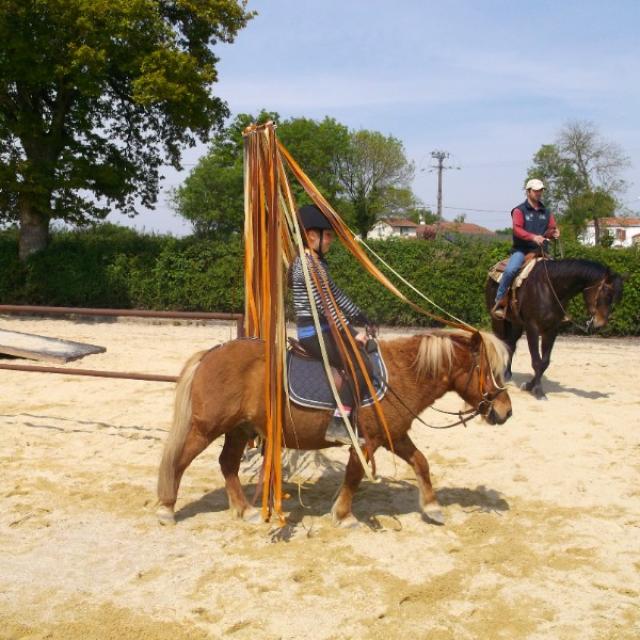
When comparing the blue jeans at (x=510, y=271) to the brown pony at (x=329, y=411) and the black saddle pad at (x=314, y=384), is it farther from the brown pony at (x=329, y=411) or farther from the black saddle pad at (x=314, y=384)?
the black saddle pad at (x=314, y=384)

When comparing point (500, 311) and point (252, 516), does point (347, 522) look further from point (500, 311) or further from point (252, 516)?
point (500, 311)

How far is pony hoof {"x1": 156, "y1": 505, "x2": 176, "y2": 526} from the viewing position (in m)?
4.32

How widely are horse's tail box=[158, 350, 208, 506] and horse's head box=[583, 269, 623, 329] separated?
5412mm

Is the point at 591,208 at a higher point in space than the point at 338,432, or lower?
higher

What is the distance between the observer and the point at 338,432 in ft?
13.8

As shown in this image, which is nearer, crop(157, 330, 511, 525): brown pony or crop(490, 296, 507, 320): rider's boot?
crop(157, 330, 511, 525): brown pony

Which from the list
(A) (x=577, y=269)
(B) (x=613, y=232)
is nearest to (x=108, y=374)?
(A) (x=577, y=269)

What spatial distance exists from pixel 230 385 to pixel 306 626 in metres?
1.53

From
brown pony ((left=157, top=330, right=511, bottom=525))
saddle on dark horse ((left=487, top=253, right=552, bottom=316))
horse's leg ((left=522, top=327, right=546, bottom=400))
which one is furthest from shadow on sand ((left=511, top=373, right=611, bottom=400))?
brown pony ((left=157, top=330, right=511, bottom=525))

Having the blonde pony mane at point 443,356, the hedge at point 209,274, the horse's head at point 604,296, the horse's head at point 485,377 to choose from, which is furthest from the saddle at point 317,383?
the hedge at point 209,274

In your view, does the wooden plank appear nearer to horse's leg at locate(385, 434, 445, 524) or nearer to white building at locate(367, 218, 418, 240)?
horse's leg at locate(385, 434, 445, 524)

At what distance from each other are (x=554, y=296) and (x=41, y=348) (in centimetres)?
679

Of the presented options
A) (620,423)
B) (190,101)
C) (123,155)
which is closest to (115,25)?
(190,101)

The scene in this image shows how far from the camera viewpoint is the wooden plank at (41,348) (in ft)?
30.0
